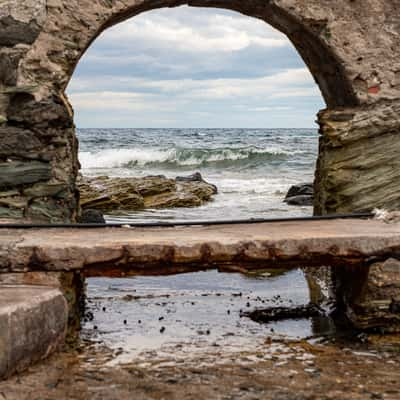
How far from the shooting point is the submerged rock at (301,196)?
1468cm

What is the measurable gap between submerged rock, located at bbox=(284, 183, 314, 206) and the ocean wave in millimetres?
10344

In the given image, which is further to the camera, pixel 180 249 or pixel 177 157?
pixel 177 157

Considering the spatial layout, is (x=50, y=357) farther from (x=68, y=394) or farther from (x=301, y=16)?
(x=301, y=16)

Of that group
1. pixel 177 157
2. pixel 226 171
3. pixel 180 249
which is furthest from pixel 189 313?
pixel 177 157

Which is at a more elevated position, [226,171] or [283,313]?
[283,313]

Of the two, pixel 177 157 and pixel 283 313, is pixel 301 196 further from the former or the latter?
pixel 177 157

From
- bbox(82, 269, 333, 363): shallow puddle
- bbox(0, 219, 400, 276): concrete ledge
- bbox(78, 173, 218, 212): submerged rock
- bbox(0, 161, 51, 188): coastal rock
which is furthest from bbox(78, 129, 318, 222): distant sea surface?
bbox(0, 219, 400, 276): concrete ledge

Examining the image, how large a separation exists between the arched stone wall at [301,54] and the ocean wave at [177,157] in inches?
830

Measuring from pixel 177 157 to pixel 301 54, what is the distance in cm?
2375

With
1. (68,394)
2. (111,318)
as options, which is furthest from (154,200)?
(68,394)

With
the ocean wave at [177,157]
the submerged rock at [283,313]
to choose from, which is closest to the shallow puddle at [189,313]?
the submerged rock at [283,313]

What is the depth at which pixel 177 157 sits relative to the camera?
95.7 feet

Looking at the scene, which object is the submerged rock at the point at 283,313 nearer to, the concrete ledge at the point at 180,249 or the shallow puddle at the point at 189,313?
the shallow puddle at the point at 189,313

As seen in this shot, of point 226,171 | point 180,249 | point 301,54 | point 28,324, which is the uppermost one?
point 301,54
